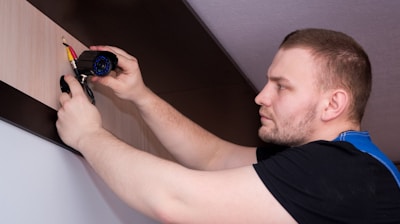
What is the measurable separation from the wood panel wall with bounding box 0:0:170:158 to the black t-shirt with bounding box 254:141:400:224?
1.63 feet

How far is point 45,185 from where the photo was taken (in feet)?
3.83

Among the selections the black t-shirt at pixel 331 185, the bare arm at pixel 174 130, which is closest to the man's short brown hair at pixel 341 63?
the black t-shirt at pixel 331 185

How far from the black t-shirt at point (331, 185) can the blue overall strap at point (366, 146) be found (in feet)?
0.11

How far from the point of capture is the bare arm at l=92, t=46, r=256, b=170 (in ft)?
4.97

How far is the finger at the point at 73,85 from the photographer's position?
131 cm

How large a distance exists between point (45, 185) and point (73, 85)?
26cm

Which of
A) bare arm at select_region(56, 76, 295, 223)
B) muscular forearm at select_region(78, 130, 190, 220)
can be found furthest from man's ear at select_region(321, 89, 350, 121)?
muscular forearm at select_region(78, 130, 190, 220)

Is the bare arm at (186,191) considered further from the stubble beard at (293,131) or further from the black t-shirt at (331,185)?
the stubble beard at (293,131)

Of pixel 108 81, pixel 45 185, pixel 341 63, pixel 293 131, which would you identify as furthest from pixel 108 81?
pixel 341 63

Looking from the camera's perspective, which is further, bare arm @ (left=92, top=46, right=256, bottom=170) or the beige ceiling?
the beige ceiling

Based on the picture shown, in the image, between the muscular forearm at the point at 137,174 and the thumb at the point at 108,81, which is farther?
the thumb at the point at 108,81

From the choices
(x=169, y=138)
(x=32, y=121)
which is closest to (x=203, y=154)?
(x=169, y=138)

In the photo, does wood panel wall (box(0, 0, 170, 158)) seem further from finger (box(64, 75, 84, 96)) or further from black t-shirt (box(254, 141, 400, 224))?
black t-shirt (box(254, 141, 400, 224))

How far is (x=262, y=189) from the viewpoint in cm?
120
